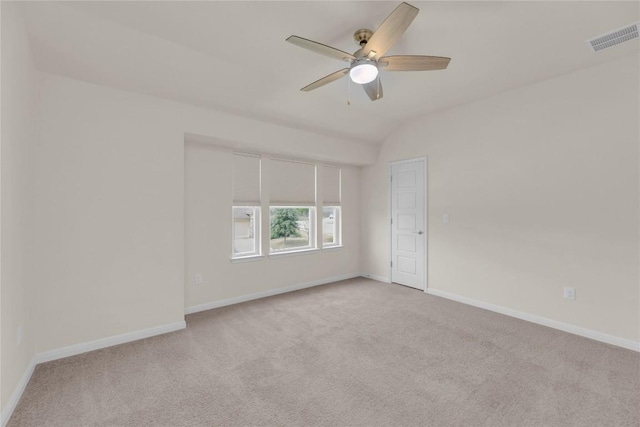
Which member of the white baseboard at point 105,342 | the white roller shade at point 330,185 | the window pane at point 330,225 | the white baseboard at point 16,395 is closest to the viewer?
the white baseboard at point 16,395

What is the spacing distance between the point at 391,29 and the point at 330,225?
388cm

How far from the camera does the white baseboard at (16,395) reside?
5.92ft

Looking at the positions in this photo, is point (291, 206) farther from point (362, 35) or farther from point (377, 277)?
point (362, 35)

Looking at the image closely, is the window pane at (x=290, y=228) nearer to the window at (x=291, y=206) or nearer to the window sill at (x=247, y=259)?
the window at (x=291, y=206)

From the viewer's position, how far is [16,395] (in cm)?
200

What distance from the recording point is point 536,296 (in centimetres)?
343

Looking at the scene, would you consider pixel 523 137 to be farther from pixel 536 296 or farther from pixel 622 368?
pixel 622 368

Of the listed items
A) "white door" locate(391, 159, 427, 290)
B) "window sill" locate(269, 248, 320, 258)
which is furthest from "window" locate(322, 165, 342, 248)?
"white door" locate(391, 159, 427, 290)

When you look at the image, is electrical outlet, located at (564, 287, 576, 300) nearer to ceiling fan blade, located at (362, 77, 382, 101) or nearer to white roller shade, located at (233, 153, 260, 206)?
ceiling fan blade, located at (362, 77, 382, 101)

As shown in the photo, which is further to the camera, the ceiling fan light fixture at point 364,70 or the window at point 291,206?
the window at point 291,206

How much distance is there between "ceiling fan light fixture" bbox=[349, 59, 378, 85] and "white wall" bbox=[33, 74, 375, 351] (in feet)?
6.65

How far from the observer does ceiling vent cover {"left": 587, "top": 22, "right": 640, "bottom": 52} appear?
2.40m

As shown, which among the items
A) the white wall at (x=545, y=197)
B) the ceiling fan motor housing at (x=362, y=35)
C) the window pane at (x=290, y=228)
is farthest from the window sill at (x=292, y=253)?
the ceiling fan motor housing at (x=362, y=35)

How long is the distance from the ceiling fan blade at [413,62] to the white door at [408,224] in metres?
2.48
